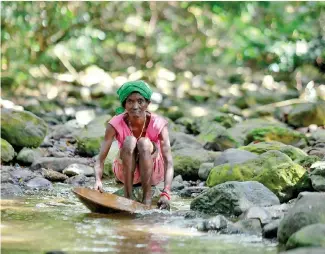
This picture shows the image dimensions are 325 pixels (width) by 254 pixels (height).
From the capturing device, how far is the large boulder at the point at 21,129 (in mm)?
6879

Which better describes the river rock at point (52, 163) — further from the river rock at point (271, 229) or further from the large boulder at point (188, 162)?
the river rock at point (271, 229)

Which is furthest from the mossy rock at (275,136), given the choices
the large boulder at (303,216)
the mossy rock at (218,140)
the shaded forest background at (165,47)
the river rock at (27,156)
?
the shaded forest background at (165,47)

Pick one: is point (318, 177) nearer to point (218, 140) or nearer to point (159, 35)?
point (218, 140)

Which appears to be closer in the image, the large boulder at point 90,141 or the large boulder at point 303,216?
the large boulder at point 303,216

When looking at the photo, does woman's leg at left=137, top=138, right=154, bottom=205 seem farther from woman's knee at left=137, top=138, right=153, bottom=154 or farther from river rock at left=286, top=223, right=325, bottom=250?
river rock at left=286, top=223, right=325, bottom=250

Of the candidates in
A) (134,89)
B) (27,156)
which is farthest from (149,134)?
(27,156)

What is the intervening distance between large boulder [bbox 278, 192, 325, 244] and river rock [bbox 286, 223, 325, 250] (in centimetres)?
20

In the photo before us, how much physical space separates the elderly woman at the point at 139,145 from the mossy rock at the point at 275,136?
10.3 ft

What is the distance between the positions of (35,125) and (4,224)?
3.36 m

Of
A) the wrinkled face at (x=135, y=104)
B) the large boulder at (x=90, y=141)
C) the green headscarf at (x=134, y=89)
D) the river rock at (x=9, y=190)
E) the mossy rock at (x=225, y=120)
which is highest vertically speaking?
the mossy rock at (x=225, y=120)

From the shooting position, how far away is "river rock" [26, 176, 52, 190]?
551cm

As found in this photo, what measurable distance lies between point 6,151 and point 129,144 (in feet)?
7.73

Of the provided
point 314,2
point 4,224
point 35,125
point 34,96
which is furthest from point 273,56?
point 4,224

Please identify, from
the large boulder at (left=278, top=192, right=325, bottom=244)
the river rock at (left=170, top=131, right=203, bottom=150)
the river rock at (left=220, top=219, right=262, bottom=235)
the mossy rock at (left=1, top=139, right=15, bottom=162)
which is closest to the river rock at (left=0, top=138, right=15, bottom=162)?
the mossy rock at (left=1, top=139, right=15, bottom=162)
